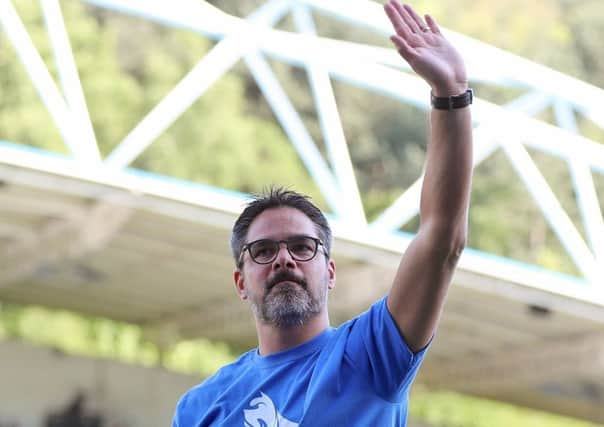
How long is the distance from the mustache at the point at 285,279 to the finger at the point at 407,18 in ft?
2.27

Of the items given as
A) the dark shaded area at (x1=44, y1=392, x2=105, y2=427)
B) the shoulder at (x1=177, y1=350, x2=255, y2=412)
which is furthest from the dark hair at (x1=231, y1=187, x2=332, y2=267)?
the dark shaded area at (x1=44, y1=392, x2=105, y2=427)

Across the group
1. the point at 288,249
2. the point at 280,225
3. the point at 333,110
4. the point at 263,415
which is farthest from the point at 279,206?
the point at 333,110

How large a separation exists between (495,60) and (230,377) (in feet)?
31.2

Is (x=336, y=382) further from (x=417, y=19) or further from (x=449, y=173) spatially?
(x=417, y=19)

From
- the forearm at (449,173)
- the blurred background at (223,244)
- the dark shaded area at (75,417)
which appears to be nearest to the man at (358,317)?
the forearm at (449,173)

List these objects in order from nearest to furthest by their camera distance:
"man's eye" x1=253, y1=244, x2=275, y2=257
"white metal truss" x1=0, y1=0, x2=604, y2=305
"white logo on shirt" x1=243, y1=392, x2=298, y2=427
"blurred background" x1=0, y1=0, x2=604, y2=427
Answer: "white logo on shirt" x1=243, y1=392, x2=298, y2=427 < "man's eye" x1=253, y1=244, x2=275, y2=257 < "white metal truss" x1=0, y1=0, x2=604, y2=305 < "blurred background" x1=0, y1=0, x2=604, y2=427

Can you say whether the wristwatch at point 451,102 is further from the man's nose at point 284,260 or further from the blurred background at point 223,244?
the blurred background at point 223,244

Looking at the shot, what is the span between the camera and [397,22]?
292 cm

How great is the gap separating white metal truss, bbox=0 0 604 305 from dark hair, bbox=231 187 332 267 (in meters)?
6.91

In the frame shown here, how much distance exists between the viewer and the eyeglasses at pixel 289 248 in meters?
3.07

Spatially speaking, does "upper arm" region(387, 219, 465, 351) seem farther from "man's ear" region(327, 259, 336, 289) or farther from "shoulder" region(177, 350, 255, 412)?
"shoulder" region(177, 350, 255, 412)

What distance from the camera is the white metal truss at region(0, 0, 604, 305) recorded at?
33.3ft

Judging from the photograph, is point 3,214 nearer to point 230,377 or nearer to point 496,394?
point 496,394

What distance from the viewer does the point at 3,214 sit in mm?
13664
